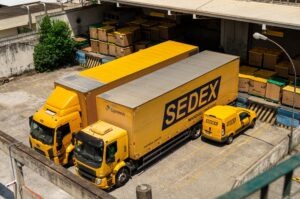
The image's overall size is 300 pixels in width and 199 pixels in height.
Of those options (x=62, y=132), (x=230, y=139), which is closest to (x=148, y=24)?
(x=230, y=139)

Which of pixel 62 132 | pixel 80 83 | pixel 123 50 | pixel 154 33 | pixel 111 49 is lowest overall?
pixel 62 132

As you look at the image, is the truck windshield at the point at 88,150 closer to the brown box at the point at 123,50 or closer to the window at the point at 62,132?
the window at the point at 62,132

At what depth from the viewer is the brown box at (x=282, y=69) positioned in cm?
2578

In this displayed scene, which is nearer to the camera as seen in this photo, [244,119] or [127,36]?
[244,119]

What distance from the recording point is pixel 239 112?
23625mm

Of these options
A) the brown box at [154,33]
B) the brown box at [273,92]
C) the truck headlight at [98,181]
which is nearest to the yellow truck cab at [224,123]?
the brown box at [273,92]

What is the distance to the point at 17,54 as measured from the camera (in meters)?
33.8

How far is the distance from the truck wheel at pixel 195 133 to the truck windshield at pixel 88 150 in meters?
6.50

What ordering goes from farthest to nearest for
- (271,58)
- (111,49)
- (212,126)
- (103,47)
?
1. (103,47)
2. (111,49)
3. (271,58)
4. (212,126)

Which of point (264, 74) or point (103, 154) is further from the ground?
point (264, 74)

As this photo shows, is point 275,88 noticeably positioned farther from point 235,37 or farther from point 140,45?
point 140,45

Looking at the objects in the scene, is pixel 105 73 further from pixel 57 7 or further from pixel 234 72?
pixel 57 7

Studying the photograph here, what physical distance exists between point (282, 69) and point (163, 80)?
8575 millimetres

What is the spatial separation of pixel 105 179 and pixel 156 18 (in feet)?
66.4
